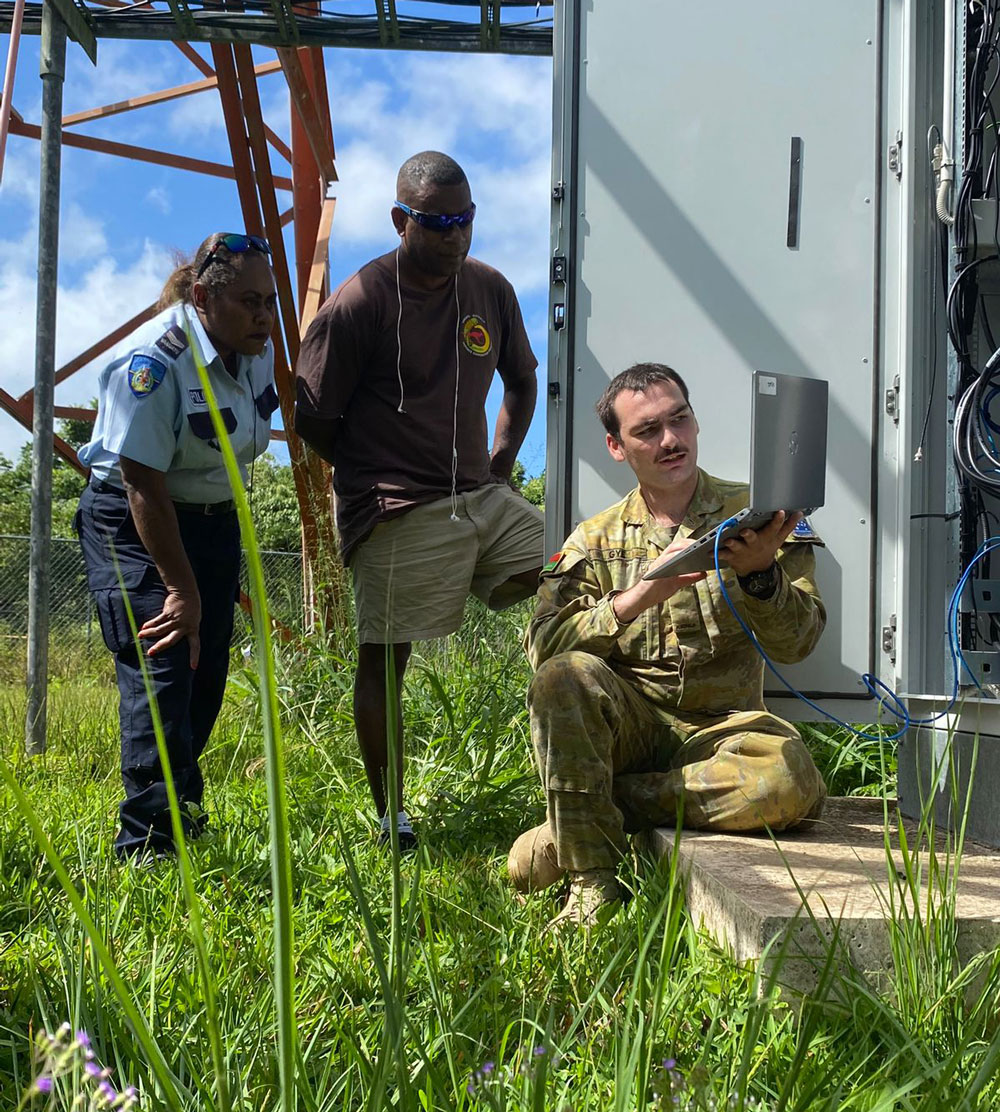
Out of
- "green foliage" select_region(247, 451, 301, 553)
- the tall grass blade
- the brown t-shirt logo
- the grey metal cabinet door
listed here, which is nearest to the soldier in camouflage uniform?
the grey metal cabinet door

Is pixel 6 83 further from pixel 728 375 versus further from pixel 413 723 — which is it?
pixel 413 723

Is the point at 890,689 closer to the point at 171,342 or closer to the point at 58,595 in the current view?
the point at 171,342

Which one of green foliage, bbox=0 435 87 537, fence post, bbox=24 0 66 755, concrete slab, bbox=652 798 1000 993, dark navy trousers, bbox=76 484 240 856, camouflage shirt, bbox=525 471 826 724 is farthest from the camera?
green foliage, bbox=0 435 87 537

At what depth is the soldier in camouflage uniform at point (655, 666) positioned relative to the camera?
2408 millimetres

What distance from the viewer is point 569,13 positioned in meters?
3.23

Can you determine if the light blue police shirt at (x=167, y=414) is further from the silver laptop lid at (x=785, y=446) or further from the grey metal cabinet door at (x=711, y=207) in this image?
the silver laptop lid at (x=785, y=446)

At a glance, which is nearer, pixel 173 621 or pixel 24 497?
pixel 173 621

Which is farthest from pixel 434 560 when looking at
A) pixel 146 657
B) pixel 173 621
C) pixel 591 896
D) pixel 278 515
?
pixel 278 515

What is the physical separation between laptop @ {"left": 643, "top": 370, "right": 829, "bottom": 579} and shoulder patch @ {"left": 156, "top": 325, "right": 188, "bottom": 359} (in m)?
1.35

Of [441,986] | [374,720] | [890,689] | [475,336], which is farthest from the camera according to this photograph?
[475,336]

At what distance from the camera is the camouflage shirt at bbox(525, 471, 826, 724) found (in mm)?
2559

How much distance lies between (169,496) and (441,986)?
158 cm

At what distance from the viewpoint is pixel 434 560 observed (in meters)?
3.29

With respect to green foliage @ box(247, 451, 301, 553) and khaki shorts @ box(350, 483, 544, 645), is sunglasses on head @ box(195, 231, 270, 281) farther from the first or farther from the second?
green foliage @ box(247, 451, 301, 553)
